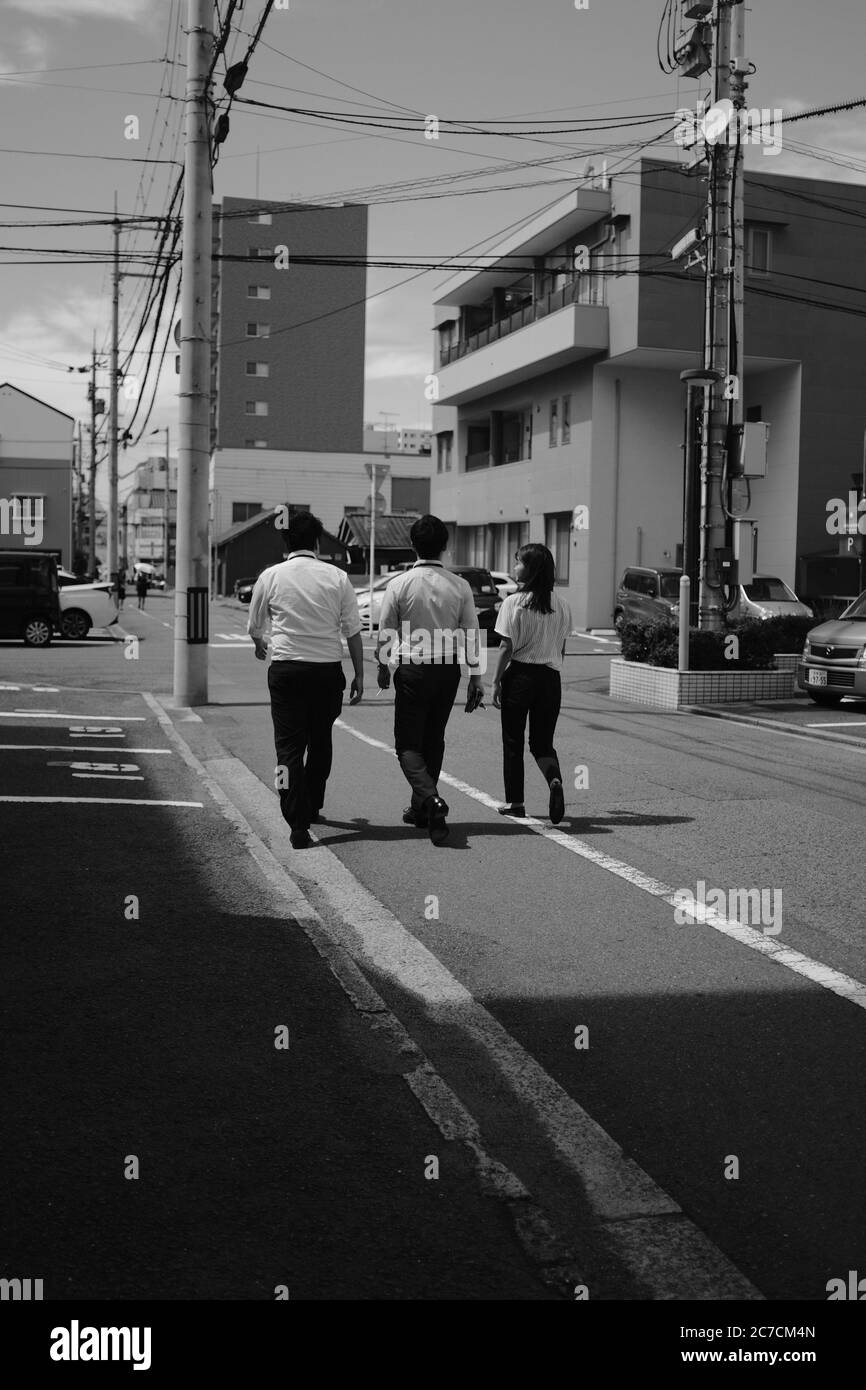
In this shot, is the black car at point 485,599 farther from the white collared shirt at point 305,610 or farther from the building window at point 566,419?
the white collared shirt at point 305,610

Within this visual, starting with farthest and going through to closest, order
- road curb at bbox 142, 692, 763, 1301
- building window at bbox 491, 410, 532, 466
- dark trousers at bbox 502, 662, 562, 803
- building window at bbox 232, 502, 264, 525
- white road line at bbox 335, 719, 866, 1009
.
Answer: building window at bbox 232, 502, 264, 525, building window at bbox 491, 410, 532, 466, dark trousers at bbox 502, 662, 562, 803, white road line at bbox 335, 719, 866, 1009, road curb at bbox 142, 692, 763, 1301

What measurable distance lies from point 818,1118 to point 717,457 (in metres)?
14.3

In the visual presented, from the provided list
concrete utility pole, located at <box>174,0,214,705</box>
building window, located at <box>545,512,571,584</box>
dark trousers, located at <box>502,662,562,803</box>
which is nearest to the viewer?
dark trousers, located at <box>502,662,562,803</box>

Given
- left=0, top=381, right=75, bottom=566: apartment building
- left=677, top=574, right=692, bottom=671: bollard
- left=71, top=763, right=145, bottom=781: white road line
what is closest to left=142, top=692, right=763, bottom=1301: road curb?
left=71, top=763, right=145, bottom=781: white road line

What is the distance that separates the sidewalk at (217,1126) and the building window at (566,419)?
33.0 meters

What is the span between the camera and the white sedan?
97.7 feet

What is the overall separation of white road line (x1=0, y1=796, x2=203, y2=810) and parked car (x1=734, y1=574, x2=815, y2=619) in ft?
69.3

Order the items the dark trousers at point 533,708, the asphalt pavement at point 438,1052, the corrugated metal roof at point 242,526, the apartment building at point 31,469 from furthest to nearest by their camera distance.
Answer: the corrugated metal roof at point 242,526 < the apartment building at point 31,469 < the dark trousers at point 533,708 < the asphalt pavement at point 438,1052

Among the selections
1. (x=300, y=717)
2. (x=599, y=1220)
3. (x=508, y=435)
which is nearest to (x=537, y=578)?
(x=300, y=717)

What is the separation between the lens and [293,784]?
788 centimetres

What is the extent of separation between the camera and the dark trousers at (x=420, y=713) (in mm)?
8047

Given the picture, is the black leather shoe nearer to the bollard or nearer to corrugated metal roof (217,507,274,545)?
the bollard

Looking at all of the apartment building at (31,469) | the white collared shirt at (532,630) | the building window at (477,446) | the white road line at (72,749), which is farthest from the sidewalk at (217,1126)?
the apartment building at (31,469)

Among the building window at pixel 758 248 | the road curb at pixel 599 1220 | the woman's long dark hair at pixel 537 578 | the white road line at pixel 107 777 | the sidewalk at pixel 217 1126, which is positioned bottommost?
the road curb at pixel 599 1220
